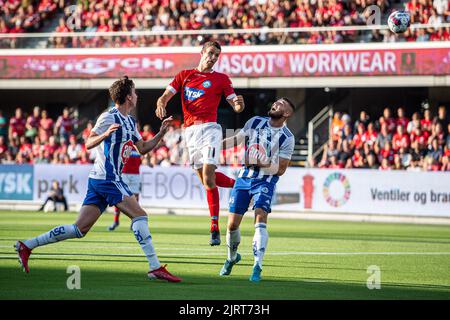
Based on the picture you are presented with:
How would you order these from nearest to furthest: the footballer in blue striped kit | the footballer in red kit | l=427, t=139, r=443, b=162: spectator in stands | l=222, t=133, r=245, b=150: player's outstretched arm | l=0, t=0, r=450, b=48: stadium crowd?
the footballer in blue striped kit → l=222, t=133, r=245, b=150: player's outstretched arm → the footballer in red kit → l=427, t=139, r=443, b=162: spectator in stands → l=0, t=0, r=450, b=48: stadium crowd

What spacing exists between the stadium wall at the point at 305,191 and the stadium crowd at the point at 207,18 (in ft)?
17.8

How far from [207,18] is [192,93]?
20188mm

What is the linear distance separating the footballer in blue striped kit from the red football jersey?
115 inches

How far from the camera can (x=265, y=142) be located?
1251 centimetres

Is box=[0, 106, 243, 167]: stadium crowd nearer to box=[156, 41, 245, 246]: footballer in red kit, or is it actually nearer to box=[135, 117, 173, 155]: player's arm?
box=[156, 41, 245, 246]: footballer in red kit

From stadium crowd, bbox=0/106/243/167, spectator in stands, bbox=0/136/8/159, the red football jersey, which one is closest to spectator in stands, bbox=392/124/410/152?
stadium crowd, bbox=0/106/243/167

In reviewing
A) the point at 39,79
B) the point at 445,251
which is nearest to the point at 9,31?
the point at 39,79

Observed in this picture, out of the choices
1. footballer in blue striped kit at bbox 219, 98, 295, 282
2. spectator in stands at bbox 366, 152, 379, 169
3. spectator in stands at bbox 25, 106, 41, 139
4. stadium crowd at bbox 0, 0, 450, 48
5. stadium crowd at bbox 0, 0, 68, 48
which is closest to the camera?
footballer in blue striped kit at bbox 219, 98, 295, 282

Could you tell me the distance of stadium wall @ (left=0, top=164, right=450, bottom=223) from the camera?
28.5 metres

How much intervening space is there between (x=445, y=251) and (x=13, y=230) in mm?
8989

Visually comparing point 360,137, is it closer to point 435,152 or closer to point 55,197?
A: point 435,152

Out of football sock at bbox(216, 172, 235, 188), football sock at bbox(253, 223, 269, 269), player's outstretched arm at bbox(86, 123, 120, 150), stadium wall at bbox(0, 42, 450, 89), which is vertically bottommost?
football sock at bbox(253, 223, 269, 269)
